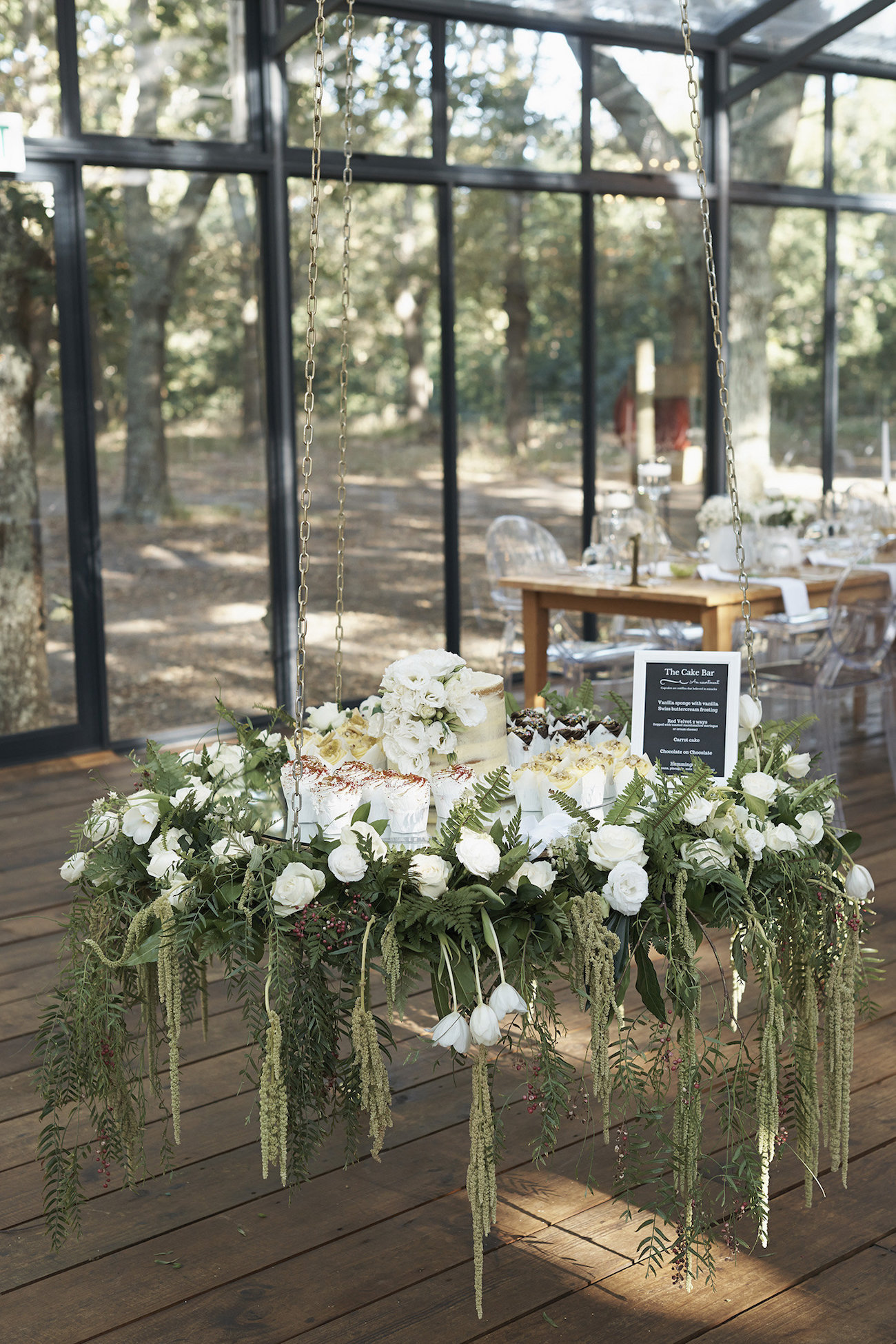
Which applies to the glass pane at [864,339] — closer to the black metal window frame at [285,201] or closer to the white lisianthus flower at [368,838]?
the black metal window frame at [285,201]

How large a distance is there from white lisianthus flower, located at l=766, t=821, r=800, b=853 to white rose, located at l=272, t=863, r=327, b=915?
64 centimetres

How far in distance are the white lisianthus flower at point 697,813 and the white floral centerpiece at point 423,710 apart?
0.38 m

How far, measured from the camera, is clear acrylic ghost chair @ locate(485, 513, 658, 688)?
555 cm

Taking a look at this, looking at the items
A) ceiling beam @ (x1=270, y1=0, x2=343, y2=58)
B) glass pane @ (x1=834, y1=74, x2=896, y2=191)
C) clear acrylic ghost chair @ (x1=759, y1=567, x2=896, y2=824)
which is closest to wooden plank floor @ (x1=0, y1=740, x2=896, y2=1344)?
clear acrylic ghost chair @ (x1=759, y1=567, x2=896, y2=824)

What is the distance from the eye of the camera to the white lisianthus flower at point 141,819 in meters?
2.12

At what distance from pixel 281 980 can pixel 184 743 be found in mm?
4039

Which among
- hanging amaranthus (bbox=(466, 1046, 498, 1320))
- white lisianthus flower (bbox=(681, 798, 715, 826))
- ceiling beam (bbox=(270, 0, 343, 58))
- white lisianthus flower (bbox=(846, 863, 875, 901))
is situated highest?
ceiling beam (bbox=(270, 0, 343, 58))

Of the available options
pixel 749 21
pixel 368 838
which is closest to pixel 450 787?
pixel 368 838

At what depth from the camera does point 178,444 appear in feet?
19.0

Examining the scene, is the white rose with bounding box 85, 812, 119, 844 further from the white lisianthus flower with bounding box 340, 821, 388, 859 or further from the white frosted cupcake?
the white frosted cupcake

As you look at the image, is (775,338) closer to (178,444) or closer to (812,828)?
(178,444)

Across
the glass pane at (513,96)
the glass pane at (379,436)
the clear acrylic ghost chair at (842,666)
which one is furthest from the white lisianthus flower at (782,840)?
the glass pane at (513,96)

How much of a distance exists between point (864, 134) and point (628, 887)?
687cm

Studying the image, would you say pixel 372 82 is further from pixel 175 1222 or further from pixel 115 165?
pixel 175 1222
